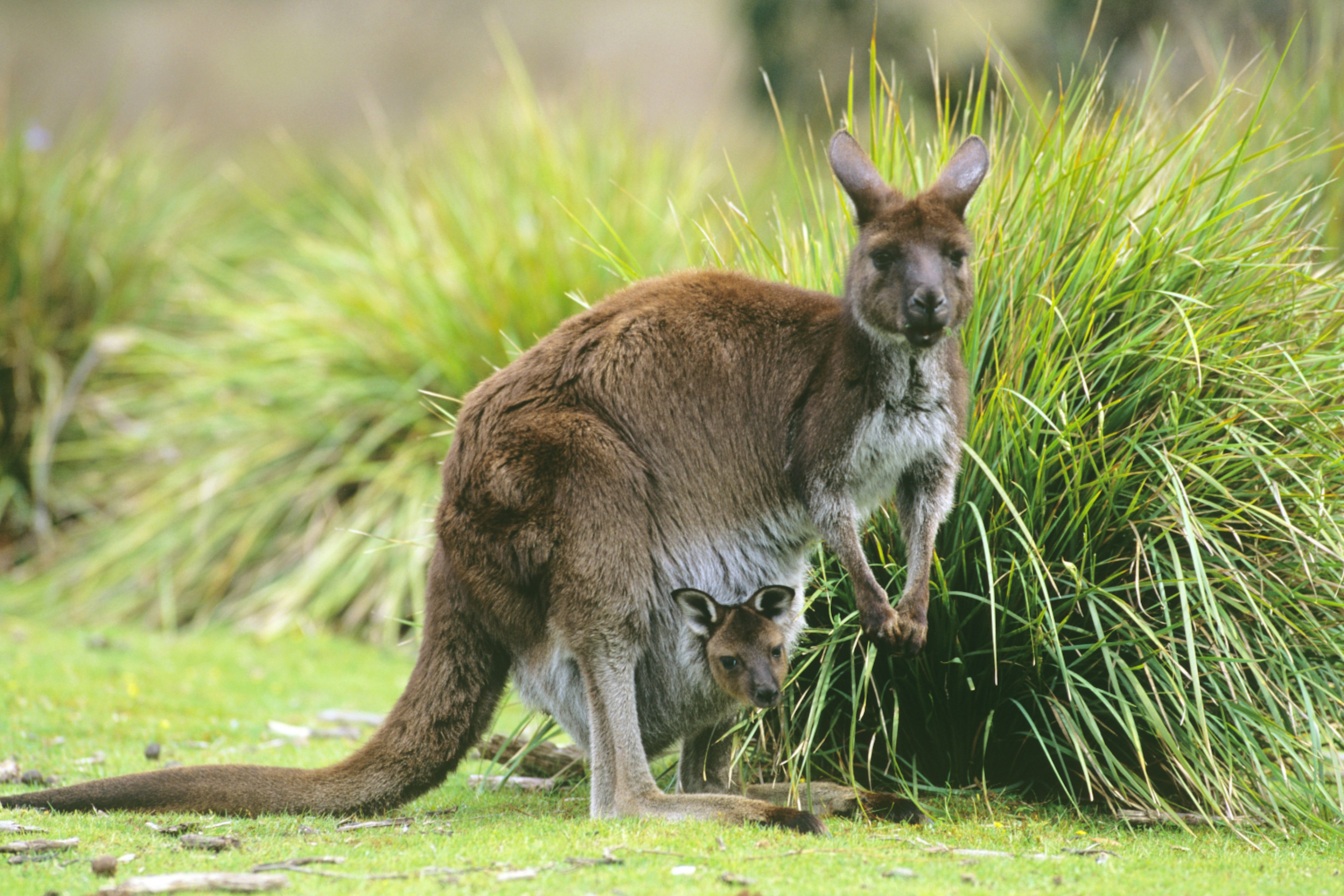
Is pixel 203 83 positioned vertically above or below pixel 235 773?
above

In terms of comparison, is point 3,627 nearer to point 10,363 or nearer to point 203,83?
point 10,363

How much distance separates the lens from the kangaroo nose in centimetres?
407

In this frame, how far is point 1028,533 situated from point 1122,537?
1.96 feet

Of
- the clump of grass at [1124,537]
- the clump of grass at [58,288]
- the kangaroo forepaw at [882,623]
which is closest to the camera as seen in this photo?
the kangaroo forepaw at [882,623]

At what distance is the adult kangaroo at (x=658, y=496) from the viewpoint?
14.0ft

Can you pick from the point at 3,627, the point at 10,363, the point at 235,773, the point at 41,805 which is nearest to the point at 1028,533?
the point at 235,773

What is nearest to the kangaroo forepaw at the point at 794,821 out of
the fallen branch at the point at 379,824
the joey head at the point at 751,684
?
the joey head at the point at 751,684

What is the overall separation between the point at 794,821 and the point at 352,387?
5.84m

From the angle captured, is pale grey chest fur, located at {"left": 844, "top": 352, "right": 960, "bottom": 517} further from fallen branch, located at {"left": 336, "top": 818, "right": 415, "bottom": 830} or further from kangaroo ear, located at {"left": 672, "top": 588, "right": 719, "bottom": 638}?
fallen branch, located at {"left": 336, "top": 818, "right": 415, "bottom": 830}

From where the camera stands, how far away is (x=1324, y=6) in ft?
28.9

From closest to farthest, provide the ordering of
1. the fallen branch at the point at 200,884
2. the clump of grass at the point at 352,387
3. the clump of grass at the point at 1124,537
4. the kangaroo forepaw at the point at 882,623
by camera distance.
→ 1. the fallen branch at the point at 200,884
2. the kangaroo forepaw at the point at 882,623
3. the clump of grass at the point at 1124,537
4. the clump of grass at the point at 352,387

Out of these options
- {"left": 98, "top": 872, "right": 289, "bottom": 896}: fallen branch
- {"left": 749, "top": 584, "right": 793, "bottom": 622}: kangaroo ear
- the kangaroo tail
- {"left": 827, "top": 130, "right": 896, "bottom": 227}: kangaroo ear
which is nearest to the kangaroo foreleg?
{"left": 749, "top": 584, "right": 793, "bottom": 622}: kangaroo ear

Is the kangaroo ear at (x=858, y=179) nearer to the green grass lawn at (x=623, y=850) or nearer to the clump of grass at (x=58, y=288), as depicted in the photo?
the green grass lawn at (x=623, y=850)

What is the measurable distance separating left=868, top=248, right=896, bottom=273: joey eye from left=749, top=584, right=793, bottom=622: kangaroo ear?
1.14 m
